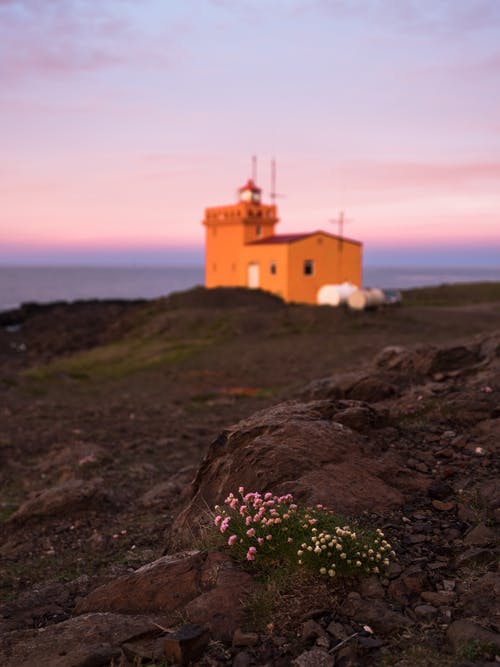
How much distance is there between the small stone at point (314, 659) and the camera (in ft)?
11.9

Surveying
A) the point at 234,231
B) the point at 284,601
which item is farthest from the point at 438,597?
the point at 234,231

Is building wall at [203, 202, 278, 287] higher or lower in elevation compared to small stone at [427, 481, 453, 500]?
higher

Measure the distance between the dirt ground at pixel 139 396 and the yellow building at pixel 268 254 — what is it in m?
2.66

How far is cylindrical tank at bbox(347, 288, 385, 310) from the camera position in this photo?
36.9m

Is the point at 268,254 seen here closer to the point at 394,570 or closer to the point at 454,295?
the point at 454,295

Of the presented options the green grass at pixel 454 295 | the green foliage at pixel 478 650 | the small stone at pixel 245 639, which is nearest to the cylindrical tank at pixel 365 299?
the green grass at pixel 454 295

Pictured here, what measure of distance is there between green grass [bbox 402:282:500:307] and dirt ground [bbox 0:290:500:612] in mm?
1332

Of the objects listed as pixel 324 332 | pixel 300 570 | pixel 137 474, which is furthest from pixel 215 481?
pixel 324 332

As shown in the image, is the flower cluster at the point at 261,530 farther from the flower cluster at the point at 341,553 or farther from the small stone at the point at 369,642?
the small stone at the point at 369,642

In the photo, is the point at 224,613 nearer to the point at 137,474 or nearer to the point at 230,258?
the point at 137,474

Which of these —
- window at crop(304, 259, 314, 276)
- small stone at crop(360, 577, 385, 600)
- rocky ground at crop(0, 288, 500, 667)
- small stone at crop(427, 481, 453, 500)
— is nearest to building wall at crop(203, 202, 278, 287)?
window at crop(304, 259, 314, 276)

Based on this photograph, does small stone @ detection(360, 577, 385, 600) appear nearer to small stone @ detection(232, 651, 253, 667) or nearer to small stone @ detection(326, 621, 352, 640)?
small stone @ detection(326, 621, 352, 640)

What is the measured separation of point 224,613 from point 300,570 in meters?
0.60

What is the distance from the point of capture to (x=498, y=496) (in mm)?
5523
